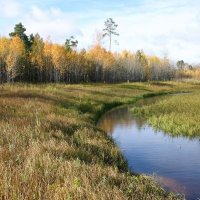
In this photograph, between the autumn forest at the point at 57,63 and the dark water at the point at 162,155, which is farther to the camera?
the autumn forest at the point at 57,63

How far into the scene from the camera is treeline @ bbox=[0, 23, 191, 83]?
8050 cm

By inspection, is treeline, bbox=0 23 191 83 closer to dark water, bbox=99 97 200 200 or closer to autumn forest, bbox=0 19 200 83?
autumn forest, bbox=0 19 200 83

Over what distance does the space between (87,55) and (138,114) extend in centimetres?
7230

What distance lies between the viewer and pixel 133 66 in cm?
12988

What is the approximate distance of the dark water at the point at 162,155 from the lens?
13.5 meters

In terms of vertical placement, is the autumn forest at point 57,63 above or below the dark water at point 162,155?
above

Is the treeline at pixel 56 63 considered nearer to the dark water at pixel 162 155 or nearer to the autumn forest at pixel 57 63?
the autumn forest at pixel 57 63

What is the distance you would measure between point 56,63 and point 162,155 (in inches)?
2789

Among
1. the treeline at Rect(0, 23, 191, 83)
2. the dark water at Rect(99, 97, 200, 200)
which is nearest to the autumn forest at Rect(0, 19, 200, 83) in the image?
the treeline at Rect(0, 23, 191, 83)

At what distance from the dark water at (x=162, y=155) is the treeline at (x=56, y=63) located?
5367 cm

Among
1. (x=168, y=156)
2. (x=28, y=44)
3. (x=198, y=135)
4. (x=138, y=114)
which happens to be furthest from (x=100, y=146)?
(x=28, y=44)

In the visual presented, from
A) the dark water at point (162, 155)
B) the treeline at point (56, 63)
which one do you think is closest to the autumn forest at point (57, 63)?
the treeline at point (56, 63)

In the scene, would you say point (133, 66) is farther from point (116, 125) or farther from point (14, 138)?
point (14, 138)

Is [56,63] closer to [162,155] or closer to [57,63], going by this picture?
[57,63]
